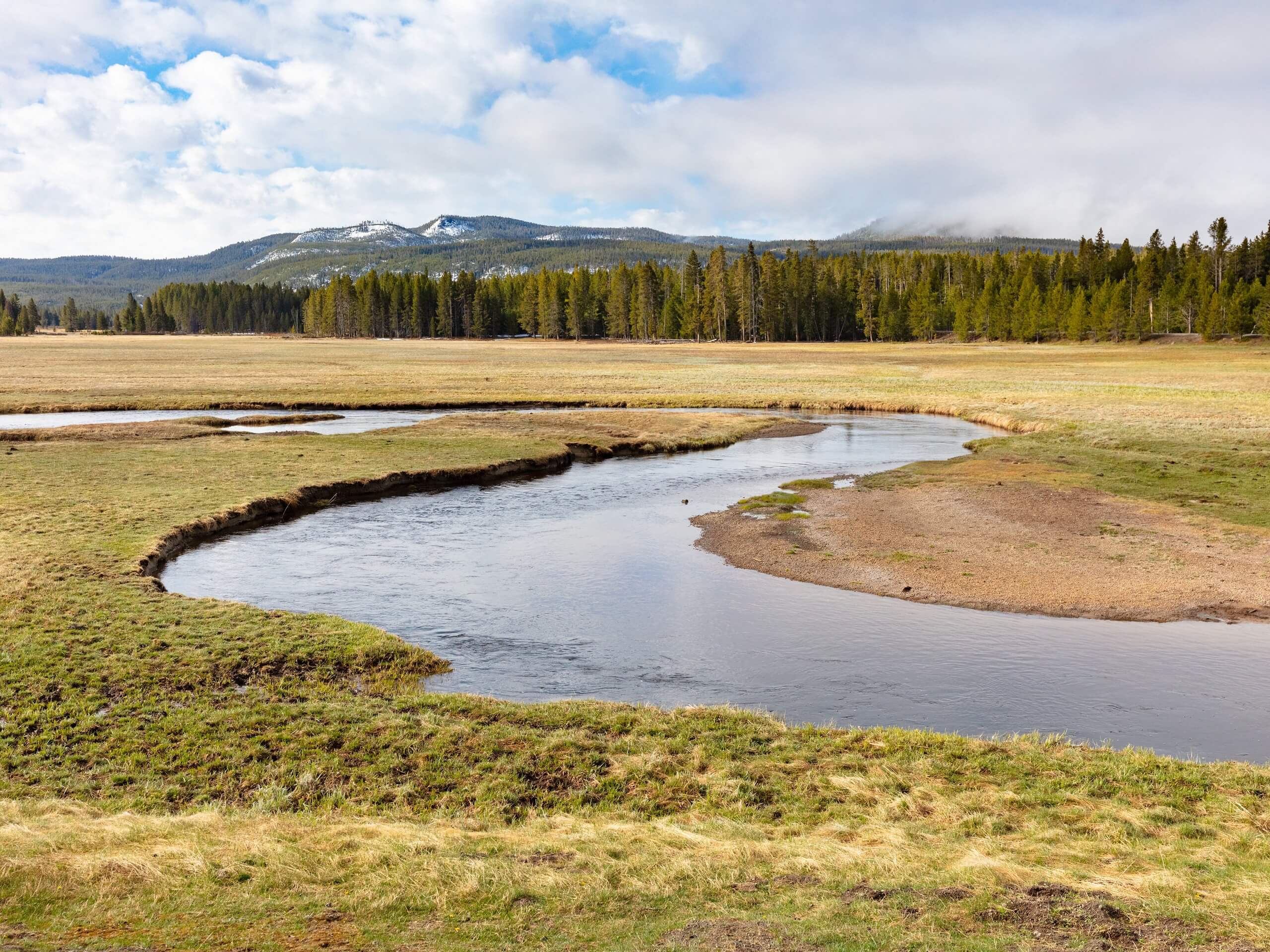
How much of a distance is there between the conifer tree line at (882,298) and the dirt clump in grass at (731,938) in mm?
134849

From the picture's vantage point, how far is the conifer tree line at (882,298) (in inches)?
5399

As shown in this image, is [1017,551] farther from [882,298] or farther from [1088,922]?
[882,298]

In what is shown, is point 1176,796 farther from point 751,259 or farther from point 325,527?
point 751,259

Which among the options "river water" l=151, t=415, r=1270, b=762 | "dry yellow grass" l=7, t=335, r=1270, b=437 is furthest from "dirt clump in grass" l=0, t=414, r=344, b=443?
"river water" l=151, t=415, r=1270, b=762

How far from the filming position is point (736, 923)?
7.82 meters

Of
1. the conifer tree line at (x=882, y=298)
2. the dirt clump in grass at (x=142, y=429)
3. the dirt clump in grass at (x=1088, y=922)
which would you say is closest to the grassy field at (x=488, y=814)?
the dirt clump in grass at (x=1088, y=922)

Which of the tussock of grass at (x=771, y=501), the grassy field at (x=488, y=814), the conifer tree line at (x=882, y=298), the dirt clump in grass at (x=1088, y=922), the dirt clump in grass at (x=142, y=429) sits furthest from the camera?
the conifer tree line at (x=882, y=298)

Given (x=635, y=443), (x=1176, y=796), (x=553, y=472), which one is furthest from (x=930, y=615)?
(x=635, y=443)

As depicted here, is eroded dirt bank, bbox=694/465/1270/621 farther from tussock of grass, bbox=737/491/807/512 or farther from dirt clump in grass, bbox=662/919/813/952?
dirt clump in grass, bbox=662/919/813/952

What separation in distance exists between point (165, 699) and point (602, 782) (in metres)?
6.76

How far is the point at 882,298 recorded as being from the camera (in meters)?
162

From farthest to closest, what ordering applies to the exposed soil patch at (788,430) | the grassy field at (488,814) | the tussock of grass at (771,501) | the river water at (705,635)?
the exposed soil patch at (788,430)
the tussock of grass at (771,501)
the river water at (705,635)
the grassy field at (488,814)

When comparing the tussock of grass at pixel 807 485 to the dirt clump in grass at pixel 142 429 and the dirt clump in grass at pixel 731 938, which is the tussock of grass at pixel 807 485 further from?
the dirt clump in grass at pixel 142 429

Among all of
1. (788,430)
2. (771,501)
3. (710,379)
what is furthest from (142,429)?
(710,379)
